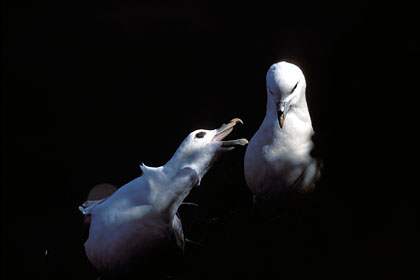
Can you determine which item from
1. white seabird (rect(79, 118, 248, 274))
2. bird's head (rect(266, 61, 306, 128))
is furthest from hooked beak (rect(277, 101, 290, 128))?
white seabird (rect(79, 118, 248, 274))

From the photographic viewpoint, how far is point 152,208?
111cm

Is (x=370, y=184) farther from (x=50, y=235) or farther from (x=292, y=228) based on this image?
(x=50, y=235)

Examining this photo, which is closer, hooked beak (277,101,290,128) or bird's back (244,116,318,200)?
hooked beak (277,101,290,128)

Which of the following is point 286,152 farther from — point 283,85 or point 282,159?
point 283,85

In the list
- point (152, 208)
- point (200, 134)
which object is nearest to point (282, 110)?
point (200, 134)

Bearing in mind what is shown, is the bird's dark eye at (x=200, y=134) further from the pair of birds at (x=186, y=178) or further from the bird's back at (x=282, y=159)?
the bird's back at (x=282, y=159)

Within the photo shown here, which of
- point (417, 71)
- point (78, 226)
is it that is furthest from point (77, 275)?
point (417, 71)

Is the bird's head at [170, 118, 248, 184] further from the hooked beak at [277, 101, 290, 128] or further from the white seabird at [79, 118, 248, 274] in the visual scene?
the hooked beak at [277, 101, 290, 128]

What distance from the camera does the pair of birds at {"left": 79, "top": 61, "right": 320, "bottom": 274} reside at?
3.64ft

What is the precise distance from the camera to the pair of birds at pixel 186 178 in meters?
1.11

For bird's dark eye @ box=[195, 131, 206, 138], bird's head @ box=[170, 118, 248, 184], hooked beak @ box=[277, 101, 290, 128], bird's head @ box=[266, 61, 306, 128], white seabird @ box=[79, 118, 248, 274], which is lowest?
white seabird @ box=[79, 118, 248, 274]

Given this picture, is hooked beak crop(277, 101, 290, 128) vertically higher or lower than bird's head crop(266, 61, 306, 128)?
lower

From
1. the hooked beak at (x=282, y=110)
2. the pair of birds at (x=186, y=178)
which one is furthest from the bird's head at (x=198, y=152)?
the hooked beak at (x=282, y=110)

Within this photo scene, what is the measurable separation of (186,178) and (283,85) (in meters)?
0.27
